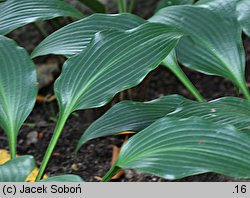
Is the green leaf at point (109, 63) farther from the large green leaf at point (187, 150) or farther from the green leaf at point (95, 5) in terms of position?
the green leaf at point (95, 5)

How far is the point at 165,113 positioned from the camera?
4.86 ft

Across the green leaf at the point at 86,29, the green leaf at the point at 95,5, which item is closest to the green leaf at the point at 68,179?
the green leaf at the point at 86,29

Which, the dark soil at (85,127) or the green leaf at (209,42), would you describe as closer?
the green leaf at (209,42)

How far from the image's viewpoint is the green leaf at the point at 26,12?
1632 mm

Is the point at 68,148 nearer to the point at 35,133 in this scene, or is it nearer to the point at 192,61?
the point at 35,133

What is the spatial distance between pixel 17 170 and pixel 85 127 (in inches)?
40.6

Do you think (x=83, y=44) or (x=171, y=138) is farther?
(x=83, y=44)

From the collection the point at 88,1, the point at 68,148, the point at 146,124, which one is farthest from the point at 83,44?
the point at 68,148

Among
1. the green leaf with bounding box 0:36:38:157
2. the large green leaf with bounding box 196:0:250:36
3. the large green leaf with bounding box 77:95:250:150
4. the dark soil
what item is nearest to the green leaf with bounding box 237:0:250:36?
the large green leaf with bounding box 196:0:250:36

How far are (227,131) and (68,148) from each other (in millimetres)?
986

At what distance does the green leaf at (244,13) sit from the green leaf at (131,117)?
304 millimetres

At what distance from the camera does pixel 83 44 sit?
5.25 feet

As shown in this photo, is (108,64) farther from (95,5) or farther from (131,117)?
(95,5)

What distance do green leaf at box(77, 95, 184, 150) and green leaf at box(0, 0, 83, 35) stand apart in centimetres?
34
